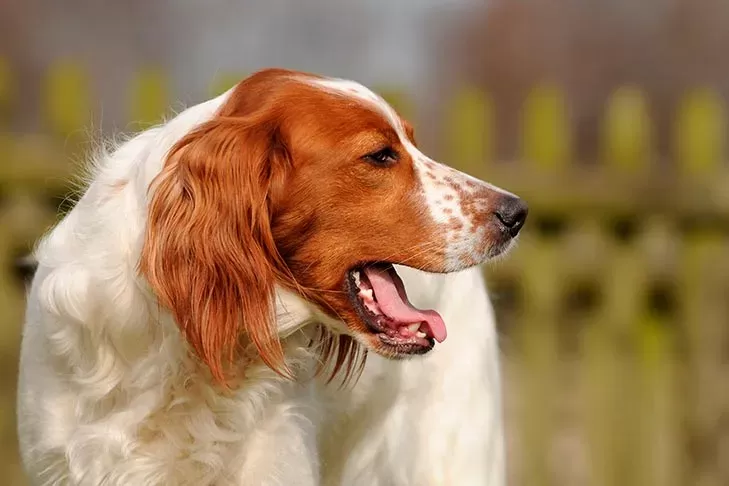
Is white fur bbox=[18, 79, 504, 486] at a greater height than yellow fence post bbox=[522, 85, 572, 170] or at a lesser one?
greater

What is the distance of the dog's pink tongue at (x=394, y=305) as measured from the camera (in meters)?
2.90

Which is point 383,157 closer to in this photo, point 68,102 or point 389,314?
point 389,314

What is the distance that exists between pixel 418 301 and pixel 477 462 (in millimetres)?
502

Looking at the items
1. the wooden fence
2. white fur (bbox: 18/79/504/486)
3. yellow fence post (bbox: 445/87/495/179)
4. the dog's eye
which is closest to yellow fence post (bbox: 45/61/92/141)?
the wooden fence

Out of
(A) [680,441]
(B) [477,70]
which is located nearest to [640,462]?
(A) [680,441]

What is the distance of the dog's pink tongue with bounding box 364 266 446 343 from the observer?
290 cm

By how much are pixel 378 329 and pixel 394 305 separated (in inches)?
3.2

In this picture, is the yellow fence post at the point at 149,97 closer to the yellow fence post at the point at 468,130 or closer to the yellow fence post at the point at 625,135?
the yellow fence post at the point at 468,130

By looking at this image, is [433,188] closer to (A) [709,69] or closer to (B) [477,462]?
(B) [477,462]

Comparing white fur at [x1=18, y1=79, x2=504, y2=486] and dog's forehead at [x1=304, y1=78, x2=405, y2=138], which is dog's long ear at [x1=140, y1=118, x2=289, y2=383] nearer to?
white fur at [x1=18, y1=79, x2=504, y2=486]

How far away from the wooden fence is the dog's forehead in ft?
6.70

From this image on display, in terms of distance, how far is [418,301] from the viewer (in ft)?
11.0

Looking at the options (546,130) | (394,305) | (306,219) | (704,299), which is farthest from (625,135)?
(306,219)

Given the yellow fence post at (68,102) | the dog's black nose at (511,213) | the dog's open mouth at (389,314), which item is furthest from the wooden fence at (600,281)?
the dog's open mouth at (389,314)
